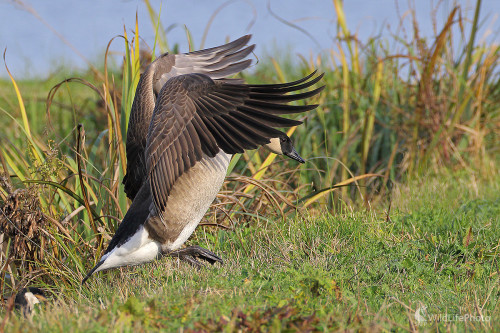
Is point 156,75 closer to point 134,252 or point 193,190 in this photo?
point 193,190

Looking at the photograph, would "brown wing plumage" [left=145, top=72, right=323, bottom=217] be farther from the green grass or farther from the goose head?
the goose head

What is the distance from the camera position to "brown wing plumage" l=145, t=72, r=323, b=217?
3.71 meters

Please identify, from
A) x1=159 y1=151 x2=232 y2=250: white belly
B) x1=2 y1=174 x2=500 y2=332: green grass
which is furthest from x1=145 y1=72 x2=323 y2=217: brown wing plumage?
x1=2 y1=174 x2=500 y2=332: green grass

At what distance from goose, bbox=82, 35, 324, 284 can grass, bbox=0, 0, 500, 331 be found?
8.3 inches

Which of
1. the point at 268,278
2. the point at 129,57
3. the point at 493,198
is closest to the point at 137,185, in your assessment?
the point at 129,57

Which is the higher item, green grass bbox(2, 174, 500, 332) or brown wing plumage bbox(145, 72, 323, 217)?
brown wing plumage bbox(145, 72, 323, 217)

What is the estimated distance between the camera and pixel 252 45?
4664 mm

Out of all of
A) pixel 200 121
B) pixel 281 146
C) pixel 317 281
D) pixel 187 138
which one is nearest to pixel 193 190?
pixel 187 138

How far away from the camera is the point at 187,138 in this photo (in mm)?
3871

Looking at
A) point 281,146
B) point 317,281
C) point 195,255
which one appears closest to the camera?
point 317,281

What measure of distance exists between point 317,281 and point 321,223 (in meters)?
1.55

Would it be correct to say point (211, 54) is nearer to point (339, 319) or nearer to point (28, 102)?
point (339, 319)

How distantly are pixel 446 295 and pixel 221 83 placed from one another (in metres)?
2.05

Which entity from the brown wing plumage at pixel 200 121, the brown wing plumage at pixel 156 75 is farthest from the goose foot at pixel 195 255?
the brown wing plumage at pixel 156 75
